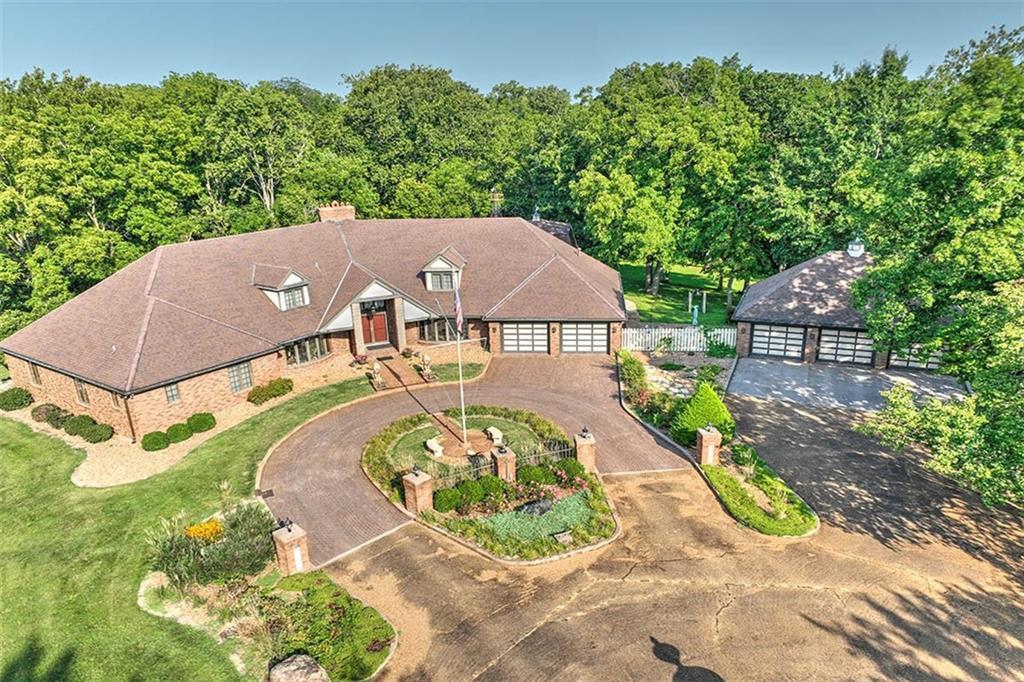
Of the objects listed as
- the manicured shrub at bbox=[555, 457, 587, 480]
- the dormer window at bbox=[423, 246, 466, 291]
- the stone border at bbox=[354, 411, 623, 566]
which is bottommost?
the stone border at bbox=[354, 411, 623, 566]

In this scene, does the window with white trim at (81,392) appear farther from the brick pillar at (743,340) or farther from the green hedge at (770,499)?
the brick pillar at (743,340)

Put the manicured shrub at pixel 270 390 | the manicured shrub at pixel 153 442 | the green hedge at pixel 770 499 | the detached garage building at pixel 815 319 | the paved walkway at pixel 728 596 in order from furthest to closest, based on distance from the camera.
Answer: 1. the detached garage building at pixel 815 319
2. the manicured shrub at pixel 270 390
3. the manicured shrub at pixel 153 442
4. the green hedge at pixel 770 499
5. the paved walkway at pixel 728 596

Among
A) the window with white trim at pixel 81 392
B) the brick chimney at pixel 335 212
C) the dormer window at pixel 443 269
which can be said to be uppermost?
the brick chimney at pixel 335 212

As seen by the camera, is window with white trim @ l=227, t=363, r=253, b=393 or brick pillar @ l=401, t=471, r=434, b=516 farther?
window with white trim @ l=227, t=363, r=253, b=393

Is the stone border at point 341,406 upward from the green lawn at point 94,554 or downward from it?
upward

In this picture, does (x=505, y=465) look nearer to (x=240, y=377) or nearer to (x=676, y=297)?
(x=240, y=377)

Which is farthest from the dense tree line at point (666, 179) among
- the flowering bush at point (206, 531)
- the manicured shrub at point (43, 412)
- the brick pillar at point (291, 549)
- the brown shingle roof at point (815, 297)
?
the flowering bush at point (206, 531)

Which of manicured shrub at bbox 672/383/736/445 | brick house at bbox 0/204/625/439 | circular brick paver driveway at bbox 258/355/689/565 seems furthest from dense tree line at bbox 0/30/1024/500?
circular brick paver driveway at bbox 258/355/689/565

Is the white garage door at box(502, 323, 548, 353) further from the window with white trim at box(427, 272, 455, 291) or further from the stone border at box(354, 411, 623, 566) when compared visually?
the stone border at box(354, 411, 623, 566)
